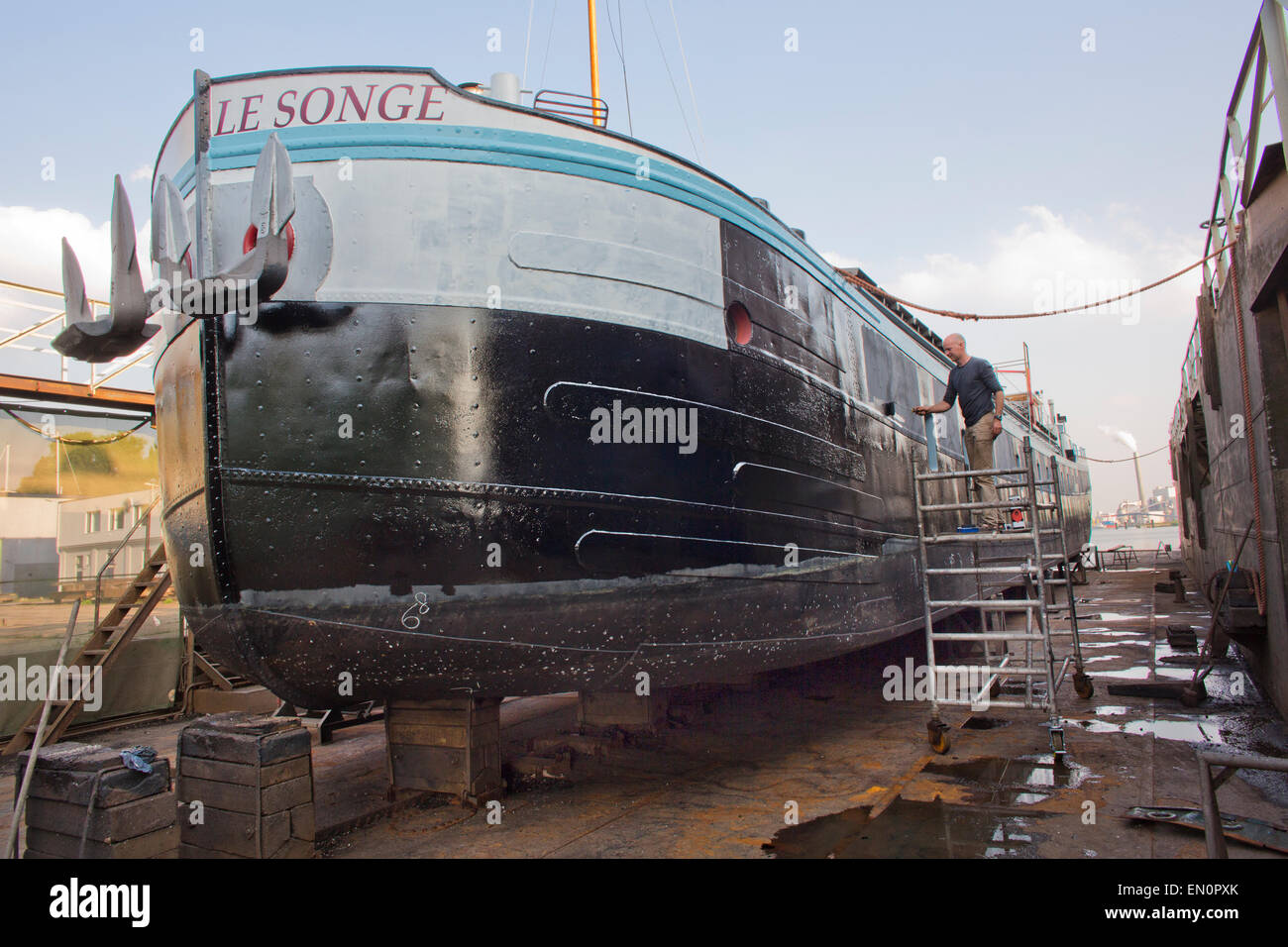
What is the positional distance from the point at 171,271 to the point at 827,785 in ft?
15.9

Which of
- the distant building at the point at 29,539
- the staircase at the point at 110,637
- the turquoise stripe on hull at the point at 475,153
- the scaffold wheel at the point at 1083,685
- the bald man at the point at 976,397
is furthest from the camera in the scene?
the distant building at the point at 29,539

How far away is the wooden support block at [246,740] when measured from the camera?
157 inches

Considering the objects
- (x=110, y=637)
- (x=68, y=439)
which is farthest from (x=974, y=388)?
(x=68, y=439)

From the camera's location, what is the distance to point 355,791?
5469mm

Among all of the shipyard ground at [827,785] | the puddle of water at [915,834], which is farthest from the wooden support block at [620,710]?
the puddle of water at [915,834]

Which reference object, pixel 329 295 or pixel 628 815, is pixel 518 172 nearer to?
pixel 329 295

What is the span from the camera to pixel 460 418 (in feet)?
12.4

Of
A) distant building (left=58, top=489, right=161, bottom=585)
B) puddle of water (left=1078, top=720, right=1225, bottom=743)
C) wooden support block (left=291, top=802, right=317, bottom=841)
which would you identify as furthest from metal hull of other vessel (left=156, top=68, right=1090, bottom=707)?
distant building (left=58, top=489, right=161, bottom=585)

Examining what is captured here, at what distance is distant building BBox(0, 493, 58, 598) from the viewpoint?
9758mm

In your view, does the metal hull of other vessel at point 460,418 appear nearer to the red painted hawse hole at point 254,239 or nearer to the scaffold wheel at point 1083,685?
the red painted hawse hole at point 254,239

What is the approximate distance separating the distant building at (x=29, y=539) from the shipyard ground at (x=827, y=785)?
3257 millimetres

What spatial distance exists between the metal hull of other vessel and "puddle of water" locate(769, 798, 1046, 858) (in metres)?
1.00

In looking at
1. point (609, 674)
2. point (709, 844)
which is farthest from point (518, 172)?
point (709, 844)

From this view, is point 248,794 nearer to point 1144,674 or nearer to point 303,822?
point 303,822
